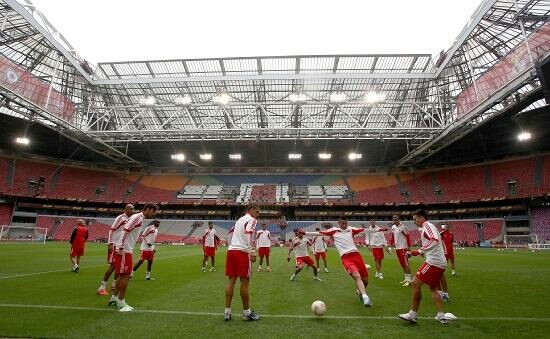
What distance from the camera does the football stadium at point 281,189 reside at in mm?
6699

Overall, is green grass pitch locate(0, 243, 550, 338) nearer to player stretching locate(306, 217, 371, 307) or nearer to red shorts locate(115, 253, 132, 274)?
player stretching locate(306, 217, 371, 307)

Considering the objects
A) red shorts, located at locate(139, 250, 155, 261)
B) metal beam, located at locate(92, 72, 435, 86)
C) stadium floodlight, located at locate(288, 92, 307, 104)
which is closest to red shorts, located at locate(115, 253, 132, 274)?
red shorts, located at locate(139, 250, 155, 261)

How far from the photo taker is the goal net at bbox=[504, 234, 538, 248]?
36316 millimetres

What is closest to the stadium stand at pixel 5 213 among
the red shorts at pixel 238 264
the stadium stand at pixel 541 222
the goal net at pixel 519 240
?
the red shorts at pixel 238 264

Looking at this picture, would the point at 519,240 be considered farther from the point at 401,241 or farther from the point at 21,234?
the point at 21,234

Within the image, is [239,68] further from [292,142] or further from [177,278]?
[177,278]

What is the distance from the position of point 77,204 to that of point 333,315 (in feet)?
179

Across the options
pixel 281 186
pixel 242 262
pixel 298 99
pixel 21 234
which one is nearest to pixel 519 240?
pixel 298 99

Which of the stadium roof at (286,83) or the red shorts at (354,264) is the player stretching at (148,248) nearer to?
the red shorts at (354,264)

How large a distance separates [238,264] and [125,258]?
2.65m

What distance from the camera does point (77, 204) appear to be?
50469mm

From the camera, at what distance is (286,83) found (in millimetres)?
34125

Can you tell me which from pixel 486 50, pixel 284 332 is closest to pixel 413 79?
pixel 486 50

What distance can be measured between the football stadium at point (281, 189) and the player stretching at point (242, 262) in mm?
40
